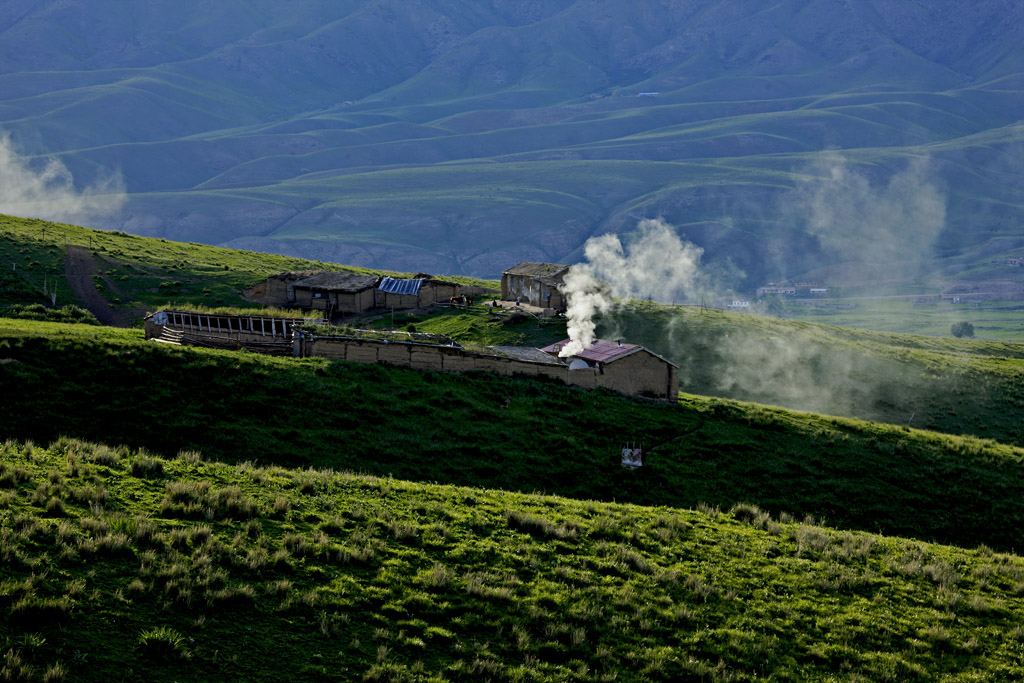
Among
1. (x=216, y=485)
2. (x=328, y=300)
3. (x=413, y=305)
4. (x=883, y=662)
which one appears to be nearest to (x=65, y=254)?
(x=328, y=300)

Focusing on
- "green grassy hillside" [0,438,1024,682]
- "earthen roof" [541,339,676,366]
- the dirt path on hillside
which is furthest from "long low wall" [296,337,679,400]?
the dirt path on hillside

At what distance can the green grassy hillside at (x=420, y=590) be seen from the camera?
16.1 m

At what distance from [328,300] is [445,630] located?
70.0 metres

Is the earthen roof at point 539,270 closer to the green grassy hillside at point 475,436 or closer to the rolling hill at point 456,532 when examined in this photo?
the rolling hill at point 456,532

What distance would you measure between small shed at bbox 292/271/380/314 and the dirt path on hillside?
1778 centimetres

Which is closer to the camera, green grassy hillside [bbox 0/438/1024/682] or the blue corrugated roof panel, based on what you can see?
green grassy hillside [bbox 0/438/1024/682]

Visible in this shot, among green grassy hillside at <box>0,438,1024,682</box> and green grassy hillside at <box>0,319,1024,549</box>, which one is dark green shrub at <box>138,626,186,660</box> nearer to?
green grassy hillside at <box>0,438,1024,682</box>

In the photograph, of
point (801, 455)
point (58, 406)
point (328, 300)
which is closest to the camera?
point (58, 406)

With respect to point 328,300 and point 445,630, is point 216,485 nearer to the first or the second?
point 445,630

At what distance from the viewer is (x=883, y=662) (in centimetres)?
1980

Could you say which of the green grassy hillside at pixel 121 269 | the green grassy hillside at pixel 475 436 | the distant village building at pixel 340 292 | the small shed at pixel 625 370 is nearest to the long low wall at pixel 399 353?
the small shed at pixel 625 370

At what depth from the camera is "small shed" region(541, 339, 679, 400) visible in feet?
173

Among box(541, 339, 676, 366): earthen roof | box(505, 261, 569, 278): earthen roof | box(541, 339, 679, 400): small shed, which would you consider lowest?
box(541, 339, 679, 400): small shed

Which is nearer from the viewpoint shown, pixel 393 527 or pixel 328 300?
pixel 393 527
